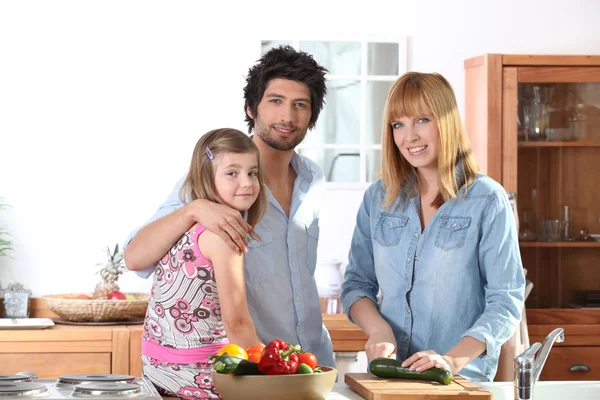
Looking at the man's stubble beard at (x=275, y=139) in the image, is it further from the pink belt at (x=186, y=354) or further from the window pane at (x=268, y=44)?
the window pane at (x=268, y=44)

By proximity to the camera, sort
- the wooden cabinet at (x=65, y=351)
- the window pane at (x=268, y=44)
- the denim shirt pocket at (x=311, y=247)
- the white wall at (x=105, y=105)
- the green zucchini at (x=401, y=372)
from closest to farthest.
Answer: the green zucchini at (x=401, y=372) → the denim shirt pocket at (x=311, y=247) → the wooden cabinet at (x=65, y=351) → the white wall at (x=105, y=105) → the window pane at (x=268, y=44)

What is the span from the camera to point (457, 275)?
2092 millimetres

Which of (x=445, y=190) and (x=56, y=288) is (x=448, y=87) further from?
(x=56, y=288)

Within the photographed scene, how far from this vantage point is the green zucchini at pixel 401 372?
71.9 inches

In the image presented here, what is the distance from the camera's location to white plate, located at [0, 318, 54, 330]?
3.40 meters

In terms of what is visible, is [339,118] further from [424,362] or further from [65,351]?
[424,362]

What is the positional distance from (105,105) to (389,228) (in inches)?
85.1

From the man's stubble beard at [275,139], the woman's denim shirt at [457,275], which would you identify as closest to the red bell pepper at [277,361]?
the woman's denim shirt at [457,275]

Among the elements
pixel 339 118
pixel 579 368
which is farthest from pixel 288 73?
pixel 579 368

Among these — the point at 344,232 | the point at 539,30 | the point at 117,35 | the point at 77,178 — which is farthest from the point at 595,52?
the point at 77,178

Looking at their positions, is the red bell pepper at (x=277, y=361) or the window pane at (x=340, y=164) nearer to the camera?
the red bell pepper at (x=277, y=361)

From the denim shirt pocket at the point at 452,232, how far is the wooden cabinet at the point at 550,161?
5.90 feet

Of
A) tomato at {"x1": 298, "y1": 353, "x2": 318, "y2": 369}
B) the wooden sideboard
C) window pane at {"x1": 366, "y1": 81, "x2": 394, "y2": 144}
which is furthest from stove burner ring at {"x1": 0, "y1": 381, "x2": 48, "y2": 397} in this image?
window pane at {"x1": 366, "y1": 81, "x2": 394, "y2": 144}

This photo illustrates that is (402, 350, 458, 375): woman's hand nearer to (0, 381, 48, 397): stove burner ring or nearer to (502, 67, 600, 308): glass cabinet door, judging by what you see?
(0, 381, 48, 397): stove burner ring
